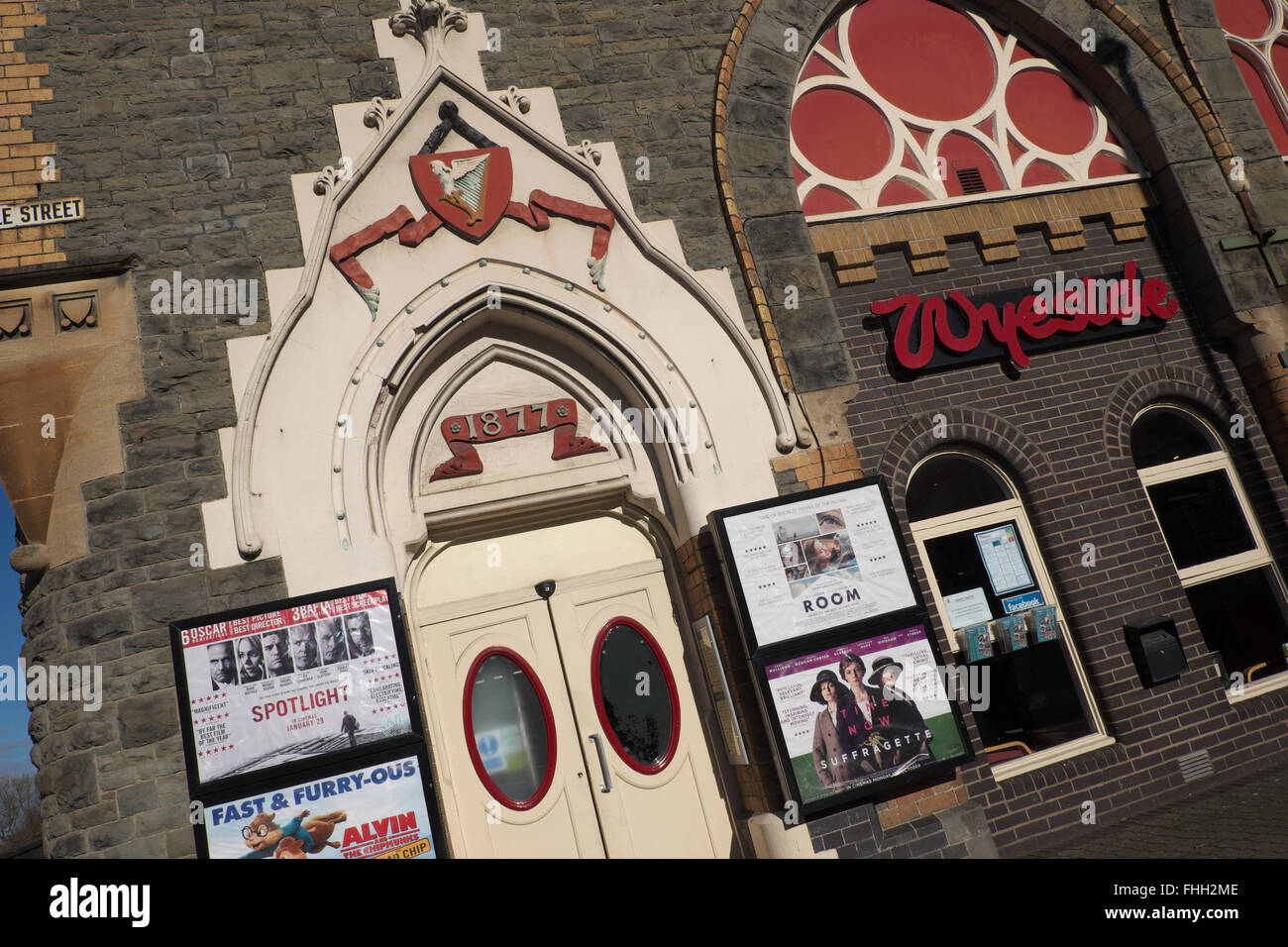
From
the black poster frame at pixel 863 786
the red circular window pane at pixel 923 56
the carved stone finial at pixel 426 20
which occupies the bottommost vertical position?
the black poster frame at pixel 863 786

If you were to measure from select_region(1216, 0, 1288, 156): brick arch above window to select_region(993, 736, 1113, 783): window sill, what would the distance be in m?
6.04

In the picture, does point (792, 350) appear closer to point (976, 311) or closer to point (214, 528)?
point (976, 311)

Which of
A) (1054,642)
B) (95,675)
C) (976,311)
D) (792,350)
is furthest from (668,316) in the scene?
(95,675)

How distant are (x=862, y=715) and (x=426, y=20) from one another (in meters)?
5.82

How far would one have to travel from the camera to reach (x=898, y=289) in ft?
23.1

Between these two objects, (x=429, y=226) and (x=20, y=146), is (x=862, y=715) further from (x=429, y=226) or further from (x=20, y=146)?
(x=20, y=146)

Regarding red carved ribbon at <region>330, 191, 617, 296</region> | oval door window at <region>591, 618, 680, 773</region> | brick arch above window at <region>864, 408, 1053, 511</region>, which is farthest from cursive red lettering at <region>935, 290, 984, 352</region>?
oval door window at <region>591, 618, 680, 773</region>

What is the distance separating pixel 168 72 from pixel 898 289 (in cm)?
547

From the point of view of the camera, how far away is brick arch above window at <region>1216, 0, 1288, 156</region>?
8625mm

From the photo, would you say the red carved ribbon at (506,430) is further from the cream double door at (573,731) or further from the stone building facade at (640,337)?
the cream double door at (573,731)

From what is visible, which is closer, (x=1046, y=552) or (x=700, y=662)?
(x=700, y=662)

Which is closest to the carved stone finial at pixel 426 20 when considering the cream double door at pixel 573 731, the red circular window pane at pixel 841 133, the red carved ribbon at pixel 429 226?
the red carved ribbon at pixel 429 226

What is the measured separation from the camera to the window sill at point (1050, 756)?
6.25m

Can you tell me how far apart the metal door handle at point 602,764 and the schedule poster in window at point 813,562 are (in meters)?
1.24
